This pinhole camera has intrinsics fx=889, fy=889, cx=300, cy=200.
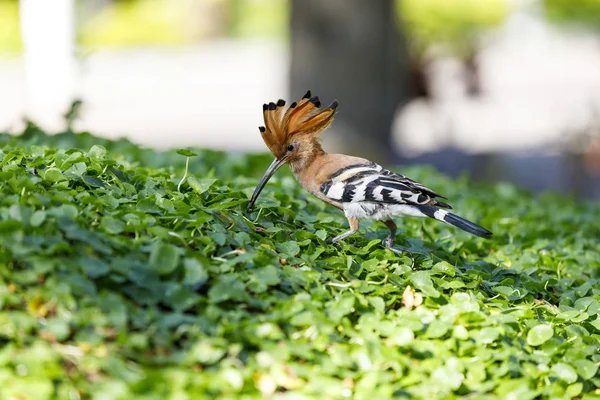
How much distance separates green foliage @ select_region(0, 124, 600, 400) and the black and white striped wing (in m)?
0.24

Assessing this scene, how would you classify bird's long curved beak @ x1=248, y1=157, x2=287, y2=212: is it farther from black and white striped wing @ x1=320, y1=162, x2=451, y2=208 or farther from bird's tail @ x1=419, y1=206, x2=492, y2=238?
bird's tail @ x1=419, y1=206, x2=492, y2=238

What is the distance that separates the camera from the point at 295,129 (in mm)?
5020

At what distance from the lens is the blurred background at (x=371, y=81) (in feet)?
36.1

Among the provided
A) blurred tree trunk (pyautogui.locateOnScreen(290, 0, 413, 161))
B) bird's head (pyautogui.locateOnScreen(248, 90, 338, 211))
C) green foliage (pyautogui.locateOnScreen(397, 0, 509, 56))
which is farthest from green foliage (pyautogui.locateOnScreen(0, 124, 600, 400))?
green foliage (pyautogui.locateOnScreen(397, 0, 509, 56))

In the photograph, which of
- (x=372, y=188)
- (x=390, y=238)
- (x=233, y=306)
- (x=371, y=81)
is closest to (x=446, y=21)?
(x=371, y=81)

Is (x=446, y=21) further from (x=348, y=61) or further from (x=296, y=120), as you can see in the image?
(x=296, y=120)

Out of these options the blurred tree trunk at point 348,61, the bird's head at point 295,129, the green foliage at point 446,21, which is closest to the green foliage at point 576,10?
the green foliage at point 446,21

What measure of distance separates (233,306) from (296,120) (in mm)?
1603

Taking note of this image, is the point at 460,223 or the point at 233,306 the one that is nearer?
the point at 233,306

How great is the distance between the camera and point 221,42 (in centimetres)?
3244

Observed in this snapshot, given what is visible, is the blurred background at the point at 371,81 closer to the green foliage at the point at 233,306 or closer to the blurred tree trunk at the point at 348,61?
the blurred tree trunk at the point at 348,61

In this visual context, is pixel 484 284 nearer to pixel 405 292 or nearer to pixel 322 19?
pixel 405 292

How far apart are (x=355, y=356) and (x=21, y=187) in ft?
5.53

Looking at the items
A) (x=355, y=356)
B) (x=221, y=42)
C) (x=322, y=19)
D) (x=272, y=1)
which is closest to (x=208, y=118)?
(x=322, y=19)
